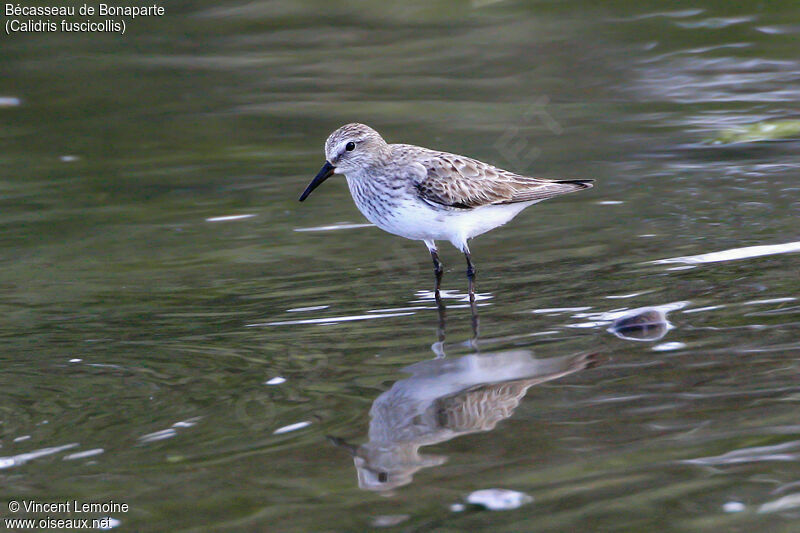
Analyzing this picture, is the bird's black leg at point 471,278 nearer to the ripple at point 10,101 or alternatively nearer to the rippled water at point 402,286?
the rippled water at point 402,286

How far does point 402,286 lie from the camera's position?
8250 mm

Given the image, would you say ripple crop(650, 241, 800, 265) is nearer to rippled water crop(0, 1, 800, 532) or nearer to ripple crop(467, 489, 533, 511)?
rippled water crop(0, 1, 800, 532)

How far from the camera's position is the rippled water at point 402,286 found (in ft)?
15.9

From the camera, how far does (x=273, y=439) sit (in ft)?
17.6

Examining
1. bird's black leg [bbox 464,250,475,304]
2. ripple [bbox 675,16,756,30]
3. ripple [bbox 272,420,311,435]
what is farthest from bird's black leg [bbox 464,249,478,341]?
ripple [bbox 675,16,756,30]

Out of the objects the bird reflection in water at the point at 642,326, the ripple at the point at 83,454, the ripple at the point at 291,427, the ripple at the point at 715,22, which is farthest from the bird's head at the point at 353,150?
the ripple at the point at 715,22

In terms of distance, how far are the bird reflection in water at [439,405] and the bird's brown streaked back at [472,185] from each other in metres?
1.83

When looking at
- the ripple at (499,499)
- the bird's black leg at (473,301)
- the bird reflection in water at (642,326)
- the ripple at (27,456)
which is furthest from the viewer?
the bird's black leg at (473,301)

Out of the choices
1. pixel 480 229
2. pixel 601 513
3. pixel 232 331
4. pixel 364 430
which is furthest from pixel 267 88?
pixel 601 513

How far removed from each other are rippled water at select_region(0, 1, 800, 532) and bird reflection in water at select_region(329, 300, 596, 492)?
0.02 metres

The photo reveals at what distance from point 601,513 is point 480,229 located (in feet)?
13.5

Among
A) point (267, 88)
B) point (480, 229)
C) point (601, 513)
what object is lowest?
point (601, 513)

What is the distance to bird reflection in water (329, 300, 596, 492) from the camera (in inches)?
197

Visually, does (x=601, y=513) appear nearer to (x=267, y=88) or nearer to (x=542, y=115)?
(x=542, y=115)
